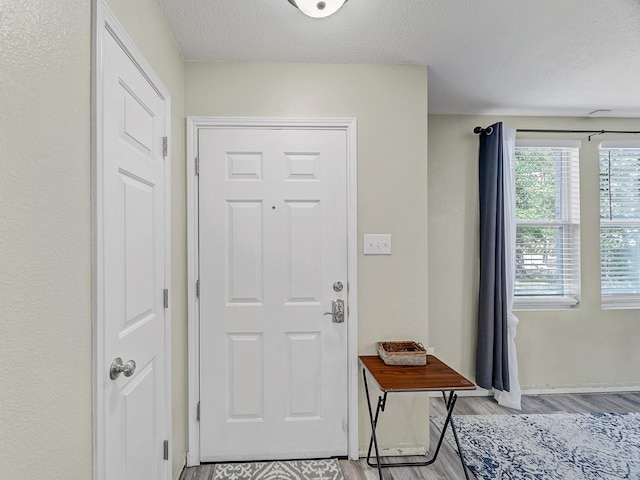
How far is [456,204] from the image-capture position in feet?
10.9

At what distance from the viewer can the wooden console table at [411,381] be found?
5.99 ft

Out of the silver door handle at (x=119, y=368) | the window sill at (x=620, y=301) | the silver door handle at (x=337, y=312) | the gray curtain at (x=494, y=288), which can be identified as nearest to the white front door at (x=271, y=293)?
the silver door handle at (x=337, y=312)

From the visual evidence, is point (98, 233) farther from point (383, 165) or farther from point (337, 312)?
point (383, 165)

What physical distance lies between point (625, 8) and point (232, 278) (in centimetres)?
247

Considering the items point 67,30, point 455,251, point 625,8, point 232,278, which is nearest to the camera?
point 67,30

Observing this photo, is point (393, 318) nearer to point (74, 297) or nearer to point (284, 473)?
point (284, 473)

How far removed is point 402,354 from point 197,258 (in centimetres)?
135

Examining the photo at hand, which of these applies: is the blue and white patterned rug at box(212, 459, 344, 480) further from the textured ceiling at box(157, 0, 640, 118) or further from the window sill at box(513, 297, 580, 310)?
the textured ceiling at box(157, 0, 640, 118)

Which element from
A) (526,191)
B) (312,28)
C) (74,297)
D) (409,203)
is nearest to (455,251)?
(526,191)

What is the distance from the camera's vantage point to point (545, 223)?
3.37 m

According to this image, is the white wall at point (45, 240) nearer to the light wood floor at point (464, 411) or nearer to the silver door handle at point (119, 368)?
the silver door handle at point (119, 368)

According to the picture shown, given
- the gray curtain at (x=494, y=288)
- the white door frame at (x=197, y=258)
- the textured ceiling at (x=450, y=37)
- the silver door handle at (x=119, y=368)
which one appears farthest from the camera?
the gray curtain at (x=494, y=288)

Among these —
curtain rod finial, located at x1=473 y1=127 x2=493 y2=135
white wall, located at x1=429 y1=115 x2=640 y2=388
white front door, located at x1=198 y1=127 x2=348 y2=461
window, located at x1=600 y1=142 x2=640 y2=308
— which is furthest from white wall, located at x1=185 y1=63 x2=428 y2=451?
window, located at x1=600 y1=142 x2=640 y2=308

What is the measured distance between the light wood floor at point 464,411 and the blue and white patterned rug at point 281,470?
0.06 meters
